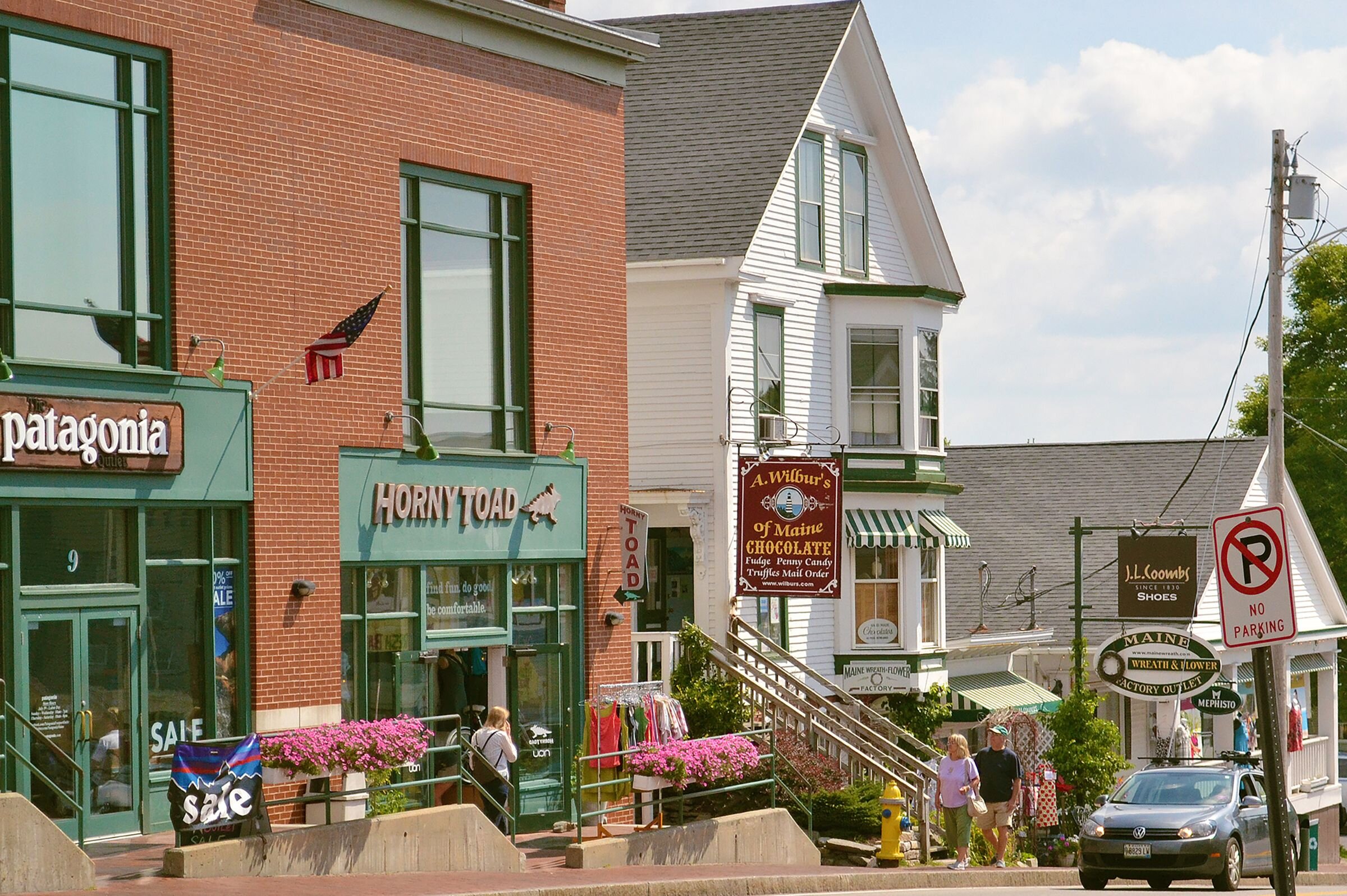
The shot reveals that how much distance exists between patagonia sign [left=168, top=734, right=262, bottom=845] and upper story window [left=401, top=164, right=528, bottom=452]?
5.72m

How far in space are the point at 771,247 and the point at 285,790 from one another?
44.7ft

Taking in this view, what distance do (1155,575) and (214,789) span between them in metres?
21.2

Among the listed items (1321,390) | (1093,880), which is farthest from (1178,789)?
(1321,390)

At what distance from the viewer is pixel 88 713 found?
52.1 ft

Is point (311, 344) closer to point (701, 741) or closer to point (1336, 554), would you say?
point (701, 741)

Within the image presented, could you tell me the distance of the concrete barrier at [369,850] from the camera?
1448 centimetres

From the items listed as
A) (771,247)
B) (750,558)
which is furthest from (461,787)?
(771,247)

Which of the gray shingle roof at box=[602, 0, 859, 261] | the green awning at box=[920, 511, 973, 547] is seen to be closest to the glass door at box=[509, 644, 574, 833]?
the gray shingle roof at box=[602, 0, 859, 261]

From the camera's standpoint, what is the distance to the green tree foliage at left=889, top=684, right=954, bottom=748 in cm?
2995

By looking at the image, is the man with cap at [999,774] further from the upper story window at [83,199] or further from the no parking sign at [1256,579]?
the no parking sign at [1256,579]

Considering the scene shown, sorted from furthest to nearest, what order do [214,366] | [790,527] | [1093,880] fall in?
[790,527] < [1093,880] < [214,366]

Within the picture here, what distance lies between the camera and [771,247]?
93.2 feet

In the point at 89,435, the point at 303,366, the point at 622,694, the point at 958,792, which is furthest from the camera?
the point at 958,792

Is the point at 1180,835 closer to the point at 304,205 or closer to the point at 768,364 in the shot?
the point at 768,364
